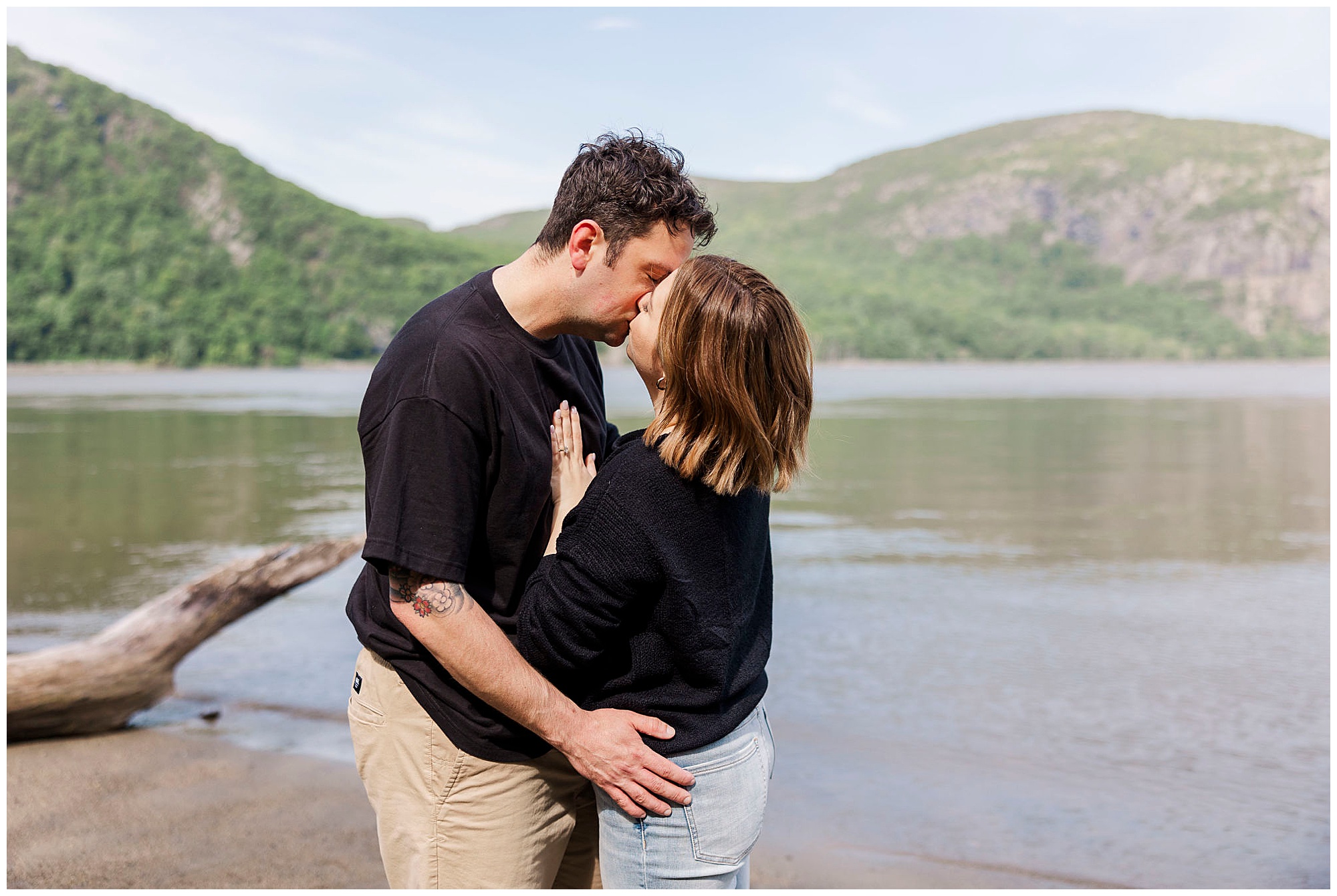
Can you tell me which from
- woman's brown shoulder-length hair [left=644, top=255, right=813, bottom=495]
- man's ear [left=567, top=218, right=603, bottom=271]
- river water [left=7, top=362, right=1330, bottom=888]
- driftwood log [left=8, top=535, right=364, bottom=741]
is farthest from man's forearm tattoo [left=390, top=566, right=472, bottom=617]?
driftwood log [left=8, top=535, right=364, bottom=741]

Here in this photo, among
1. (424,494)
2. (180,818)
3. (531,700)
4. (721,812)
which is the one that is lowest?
(180,818)

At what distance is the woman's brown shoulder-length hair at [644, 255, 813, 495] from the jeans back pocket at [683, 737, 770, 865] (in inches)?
23.1

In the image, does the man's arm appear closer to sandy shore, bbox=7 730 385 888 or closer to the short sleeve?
the short sleeve

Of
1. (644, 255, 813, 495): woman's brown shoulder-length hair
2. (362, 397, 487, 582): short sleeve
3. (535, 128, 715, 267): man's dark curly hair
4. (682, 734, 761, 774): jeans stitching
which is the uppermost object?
(535, 128, 715, 267): man's dark curly hair

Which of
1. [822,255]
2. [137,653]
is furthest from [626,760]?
[822,255]

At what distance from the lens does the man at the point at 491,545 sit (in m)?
2.00

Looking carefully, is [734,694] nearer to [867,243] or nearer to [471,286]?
[471,286]

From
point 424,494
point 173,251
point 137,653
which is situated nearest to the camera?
point 424,494

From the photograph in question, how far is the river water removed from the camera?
527 cm

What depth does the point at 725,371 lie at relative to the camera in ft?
6.06

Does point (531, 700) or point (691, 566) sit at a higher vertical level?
point (691, 566)

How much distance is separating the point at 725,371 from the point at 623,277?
523 mm

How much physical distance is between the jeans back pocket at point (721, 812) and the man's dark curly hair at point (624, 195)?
112 centimetres

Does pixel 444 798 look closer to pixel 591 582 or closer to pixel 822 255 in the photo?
pixel 591 582
